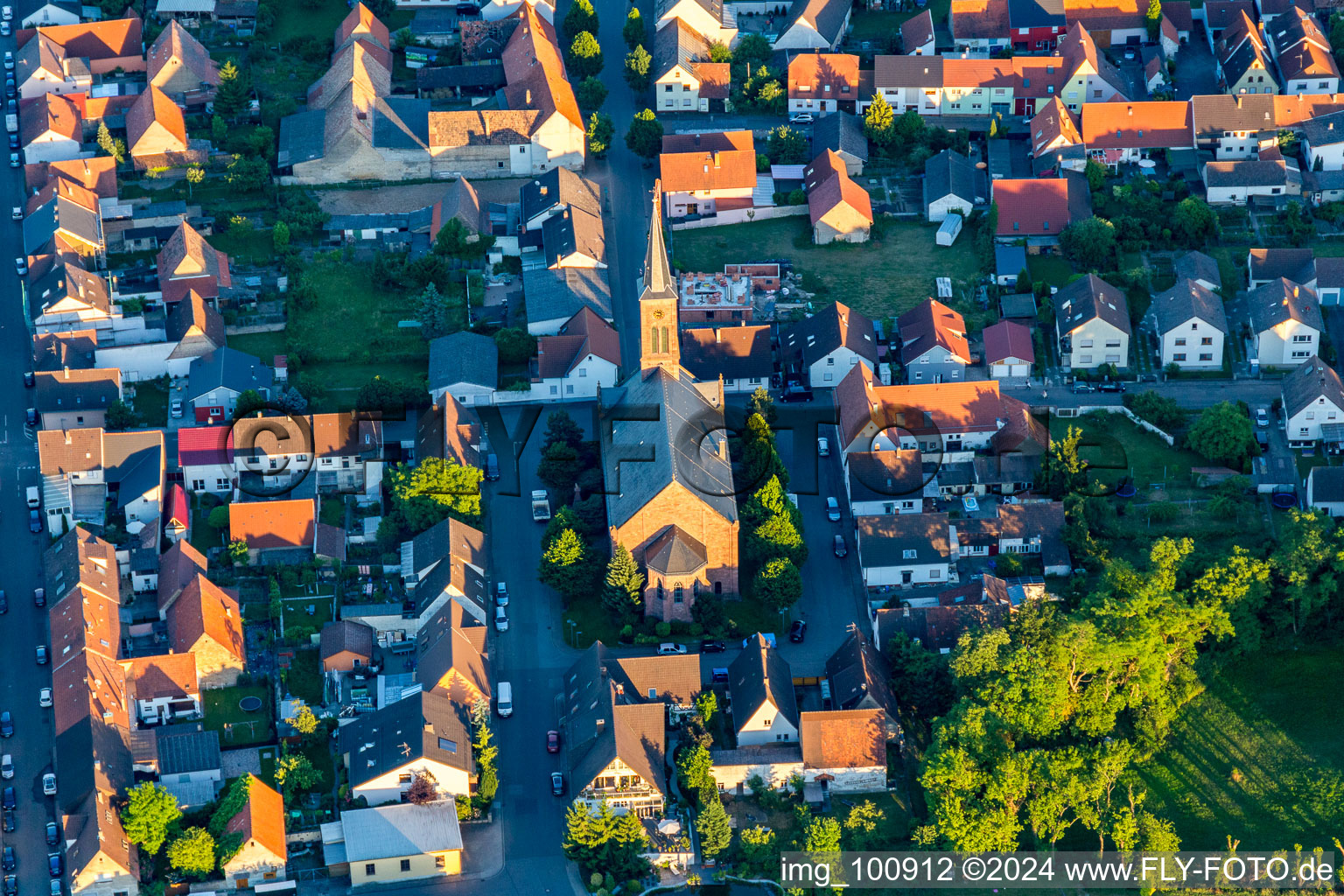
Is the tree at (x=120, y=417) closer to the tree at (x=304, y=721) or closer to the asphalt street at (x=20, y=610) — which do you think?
the asphalt street at (x=20, y=610)

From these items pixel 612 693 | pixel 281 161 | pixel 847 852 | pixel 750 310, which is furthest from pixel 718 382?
pixel 281 161

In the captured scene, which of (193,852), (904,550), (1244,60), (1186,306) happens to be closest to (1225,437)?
(1186,306)

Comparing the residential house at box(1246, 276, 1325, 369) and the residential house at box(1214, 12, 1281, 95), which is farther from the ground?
the residential house at box(1214, 12, 1281, 95)

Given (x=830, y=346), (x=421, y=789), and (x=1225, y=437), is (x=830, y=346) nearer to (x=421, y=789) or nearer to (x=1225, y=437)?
(x=1225, y=437)

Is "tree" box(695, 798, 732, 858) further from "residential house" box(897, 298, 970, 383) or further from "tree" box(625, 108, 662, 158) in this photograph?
"tree" box(625, 108, 662, 158)

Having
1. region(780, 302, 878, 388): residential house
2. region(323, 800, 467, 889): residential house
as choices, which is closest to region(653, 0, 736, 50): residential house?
region(780, 302, 878, 388): residential house

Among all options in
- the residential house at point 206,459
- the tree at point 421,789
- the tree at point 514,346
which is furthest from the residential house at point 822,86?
the tree at point 421,789
